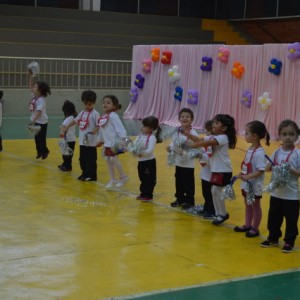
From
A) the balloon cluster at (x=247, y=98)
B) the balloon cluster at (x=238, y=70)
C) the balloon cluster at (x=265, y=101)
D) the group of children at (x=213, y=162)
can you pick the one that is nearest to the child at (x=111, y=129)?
the group of children at (x=213, y=162)

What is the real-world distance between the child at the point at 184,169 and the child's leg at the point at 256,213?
3.69ft

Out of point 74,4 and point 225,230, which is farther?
point 74,4

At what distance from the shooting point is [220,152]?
647 cm

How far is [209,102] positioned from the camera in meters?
16.7

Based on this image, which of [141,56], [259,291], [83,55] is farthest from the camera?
[83,55]

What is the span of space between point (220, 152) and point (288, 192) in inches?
40.9

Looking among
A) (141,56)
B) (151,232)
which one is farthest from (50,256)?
(141,56)

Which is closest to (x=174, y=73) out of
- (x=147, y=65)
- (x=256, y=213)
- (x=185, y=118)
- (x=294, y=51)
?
(x=147, y=65)

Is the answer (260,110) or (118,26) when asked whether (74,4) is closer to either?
(118,26)

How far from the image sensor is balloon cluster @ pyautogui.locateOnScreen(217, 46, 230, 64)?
15.9 m

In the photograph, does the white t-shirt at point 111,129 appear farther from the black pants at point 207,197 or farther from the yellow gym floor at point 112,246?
the black pants at point 207,197

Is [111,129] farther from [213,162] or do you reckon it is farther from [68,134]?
[213,162]

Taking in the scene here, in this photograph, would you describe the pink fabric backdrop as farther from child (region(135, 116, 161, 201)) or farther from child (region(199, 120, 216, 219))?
child (region(199, 120, 216, 219))

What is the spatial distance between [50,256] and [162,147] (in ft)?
23.6
